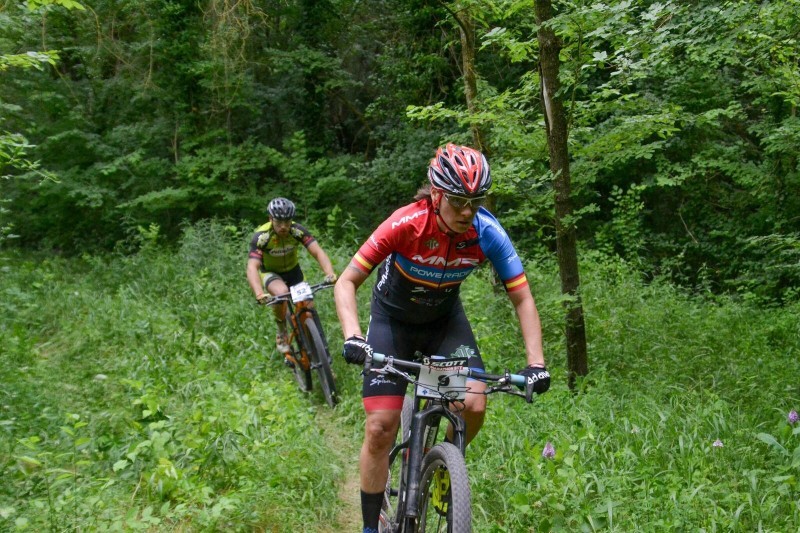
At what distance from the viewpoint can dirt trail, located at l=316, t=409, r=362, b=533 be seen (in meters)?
4.98

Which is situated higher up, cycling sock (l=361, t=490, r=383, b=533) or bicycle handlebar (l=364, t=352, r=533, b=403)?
bicycle handlebar (l=364, t=352, r=533, b=403)

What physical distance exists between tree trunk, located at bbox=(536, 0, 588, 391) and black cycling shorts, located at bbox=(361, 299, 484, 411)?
190 centimetres

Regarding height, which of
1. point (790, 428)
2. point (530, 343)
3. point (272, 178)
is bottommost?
point (790, 428)

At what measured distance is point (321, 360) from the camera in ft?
24.6

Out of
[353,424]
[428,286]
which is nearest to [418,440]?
[428,286]

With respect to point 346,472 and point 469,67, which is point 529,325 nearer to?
point 346,472

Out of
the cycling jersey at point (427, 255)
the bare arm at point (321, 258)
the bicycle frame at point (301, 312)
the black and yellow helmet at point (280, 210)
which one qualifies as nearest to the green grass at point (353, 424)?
the bicycle frame at point (301, 312)

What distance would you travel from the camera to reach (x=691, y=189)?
40.6ft

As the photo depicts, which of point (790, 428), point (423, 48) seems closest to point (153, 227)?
point (423, 48)

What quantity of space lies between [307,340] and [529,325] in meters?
4.33

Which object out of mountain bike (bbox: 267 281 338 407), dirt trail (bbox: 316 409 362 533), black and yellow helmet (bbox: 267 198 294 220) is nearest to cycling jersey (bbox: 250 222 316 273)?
black and yellow helmet (bbox: 267 198 294 220)

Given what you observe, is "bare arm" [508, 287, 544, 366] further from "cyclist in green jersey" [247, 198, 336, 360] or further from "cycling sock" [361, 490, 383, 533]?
"cyclist in green jersey" [247, 198, 336, 360]

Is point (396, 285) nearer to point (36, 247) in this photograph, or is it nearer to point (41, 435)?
point (41, 435)

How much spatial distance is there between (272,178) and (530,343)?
43.1ft
